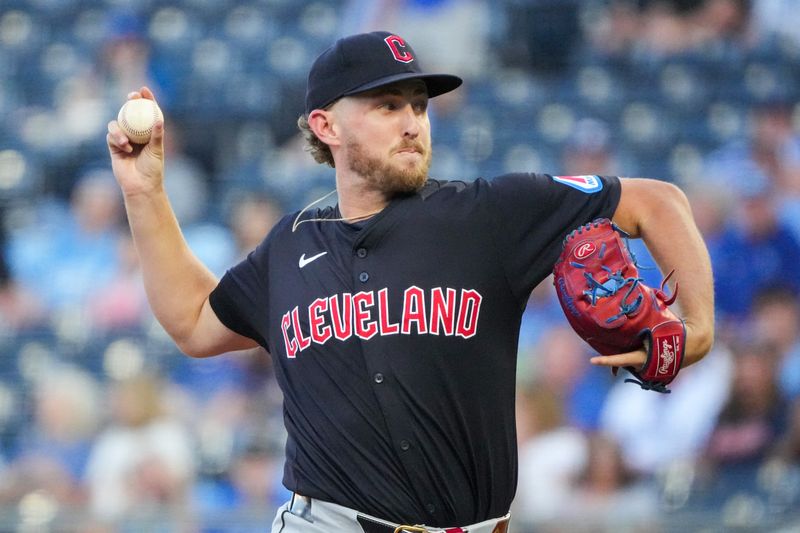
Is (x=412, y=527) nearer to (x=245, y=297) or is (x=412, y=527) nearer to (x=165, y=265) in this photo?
(x=245, y=297)

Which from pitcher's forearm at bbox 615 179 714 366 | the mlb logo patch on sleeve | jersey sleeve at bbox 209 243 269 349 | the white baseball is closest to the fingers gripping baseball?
the white baseball

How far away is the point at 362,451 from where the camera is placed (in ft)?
9.02

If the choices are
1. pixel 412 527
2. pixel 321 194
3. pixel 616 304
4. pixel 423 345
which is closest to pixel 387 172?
pixel 423 345

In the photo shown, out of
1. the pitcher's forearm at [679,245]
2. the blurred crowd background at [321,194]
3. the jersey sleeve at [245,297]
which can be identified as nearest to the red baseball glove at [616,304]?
the pitcher's forearm at [679,245]

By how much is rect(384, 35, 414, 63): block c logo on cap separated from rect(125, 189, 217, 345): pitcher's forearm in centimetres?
70

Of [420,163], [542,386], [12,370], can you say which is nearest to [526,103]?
[542,386]

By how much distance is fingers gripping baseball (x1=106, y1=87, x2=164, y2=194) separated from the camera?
3.10 metres

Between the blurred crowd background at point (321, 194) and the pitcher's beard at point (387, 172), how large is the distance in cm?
229

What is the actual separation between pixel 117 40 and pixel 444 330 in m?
6.64

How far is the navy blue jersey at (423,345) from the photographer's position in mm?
2732

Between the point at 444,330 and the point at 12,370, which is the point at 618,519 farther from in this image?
the point at 12,370

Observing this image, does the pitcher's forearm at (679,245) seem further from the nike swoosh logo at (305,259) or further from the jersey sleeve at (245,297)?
the jersey sleeve at (245,297)

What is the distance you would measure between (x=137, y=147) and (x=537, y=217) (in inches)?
41.0

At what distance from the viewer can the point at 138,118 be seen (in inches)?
122
